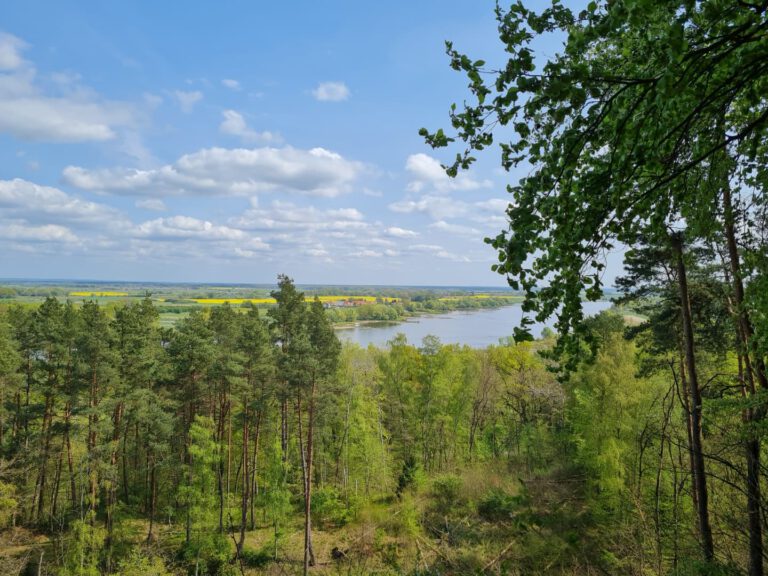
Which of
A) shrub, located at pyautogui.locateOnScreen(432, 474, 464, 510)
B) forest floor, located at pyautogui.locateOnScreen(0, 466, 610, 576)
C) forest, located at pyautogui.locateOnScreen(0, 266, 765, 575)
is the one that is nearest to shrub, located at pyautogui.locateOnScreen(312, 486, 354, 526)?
forest, located at pyautogui.locateOnScreen(0, 266, 765, 575)

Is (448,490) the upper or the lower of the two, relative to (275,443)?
lower

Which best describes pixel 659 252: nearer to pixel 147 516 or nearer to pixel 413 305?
pixel 147 516

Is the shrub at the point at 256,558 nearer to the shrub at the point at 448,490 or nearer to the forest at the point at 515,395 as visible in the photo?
the forest at the point at 515,395

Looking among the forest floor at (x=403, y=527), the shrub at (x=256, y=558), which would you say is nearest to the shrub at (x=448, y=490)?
A: the forest floor at (x=403, y=527)

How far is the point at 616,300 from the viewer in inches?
399

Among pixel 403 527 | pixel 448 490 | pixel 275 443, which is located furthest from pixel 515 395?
pixel 275 443

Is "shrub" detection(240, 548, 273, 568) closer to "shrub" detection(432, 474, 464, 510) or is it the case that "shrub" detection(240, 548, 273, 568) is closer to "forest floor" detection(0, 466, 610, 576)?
"forest floor" detection(0, 466, 610, 576)

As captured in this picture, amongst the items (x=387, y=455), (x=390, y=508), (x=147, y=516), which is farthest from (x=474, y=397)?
(x=147, y=516)

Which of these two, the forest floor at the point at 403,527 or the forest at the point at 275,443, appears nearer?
the forest at the point at 275,443

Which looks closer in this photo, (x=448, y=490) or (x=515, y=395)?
(x=448, y=490)

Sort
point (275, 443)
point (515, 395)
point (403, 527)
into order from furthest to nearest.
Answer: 1. point (515, 395)
2. point (275, 443)
3. point (403, 527)

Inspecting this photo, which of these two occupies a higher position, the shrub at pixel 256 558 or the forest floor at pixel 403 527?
the forest floor at pixel 403 527

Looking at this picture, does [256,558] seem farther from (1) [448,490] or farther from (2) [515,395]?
(2) [515,395]

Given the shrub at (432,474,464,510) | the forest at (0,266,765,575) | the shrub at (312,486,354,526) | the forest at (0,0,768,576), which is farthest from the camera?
the shrub at (312,486,354,526)
